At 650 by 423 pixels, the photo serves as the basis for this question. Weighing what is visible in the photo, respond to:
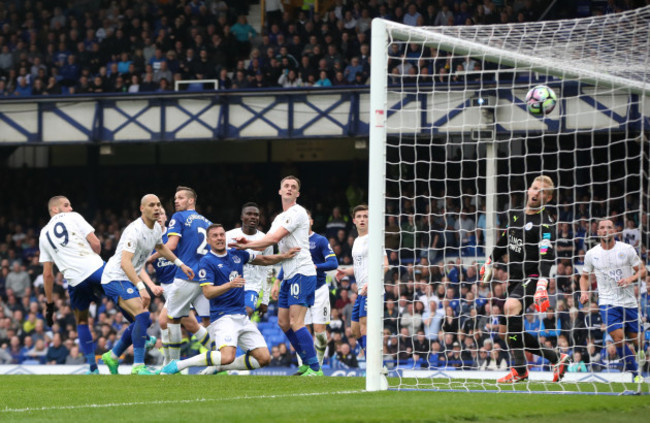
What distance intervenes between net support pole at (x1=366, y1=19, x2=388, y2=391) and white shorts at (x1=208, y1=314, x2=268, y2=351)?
2.32 metres

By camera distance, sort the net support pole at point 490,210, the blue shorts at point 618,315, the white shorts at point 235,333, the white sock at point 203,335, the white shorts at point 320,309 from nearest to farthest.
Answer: the white shorts at point 235,333 → the blue shorts at point 618,315 → the net support pole at point 490,210 → the white shorts at point 320,309 → the white sock at point 203,335

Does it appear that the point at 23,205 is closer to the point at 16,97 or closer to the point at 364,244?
the point at 16,97

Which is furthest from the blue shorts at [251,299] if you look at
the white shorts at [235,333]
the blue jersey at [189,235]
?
the white shorts at [235,333]

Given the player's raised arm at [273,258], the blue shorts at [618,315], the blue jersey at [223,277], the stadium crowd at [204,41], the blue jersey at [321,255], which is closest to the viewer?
the blue jersey at [223,277]

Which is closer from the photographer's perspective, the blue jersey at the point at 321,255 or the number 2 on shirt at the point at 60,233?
the number 2 on shirt at the point at 60,233

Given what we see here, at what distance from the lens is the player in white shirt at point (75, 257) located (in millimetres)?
13297

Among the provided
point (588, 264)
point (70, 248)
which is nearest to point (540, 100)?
point (588, 264)

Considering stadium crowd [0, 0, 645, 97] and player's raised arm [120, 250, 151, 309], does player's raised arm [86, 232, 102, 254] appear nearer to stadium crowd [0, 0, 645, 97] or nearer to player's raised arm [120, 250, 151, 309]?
player's raised arm [120, 250, 151, 309]

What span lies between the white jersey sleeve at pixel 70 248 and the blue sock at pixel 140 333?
0.99 m

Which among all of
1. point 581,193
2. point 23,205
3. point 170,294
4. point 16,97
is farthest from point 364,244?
point 23,205

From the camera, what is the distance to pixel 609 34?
9.90 meters

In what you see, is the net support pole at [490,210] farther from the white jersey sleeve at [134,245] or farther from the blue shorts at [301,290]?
the white jersey sleeve at [134,245]

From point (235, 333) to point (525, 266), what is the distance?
3.21 m

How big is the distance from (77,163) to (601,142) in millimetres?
Result: 15193
